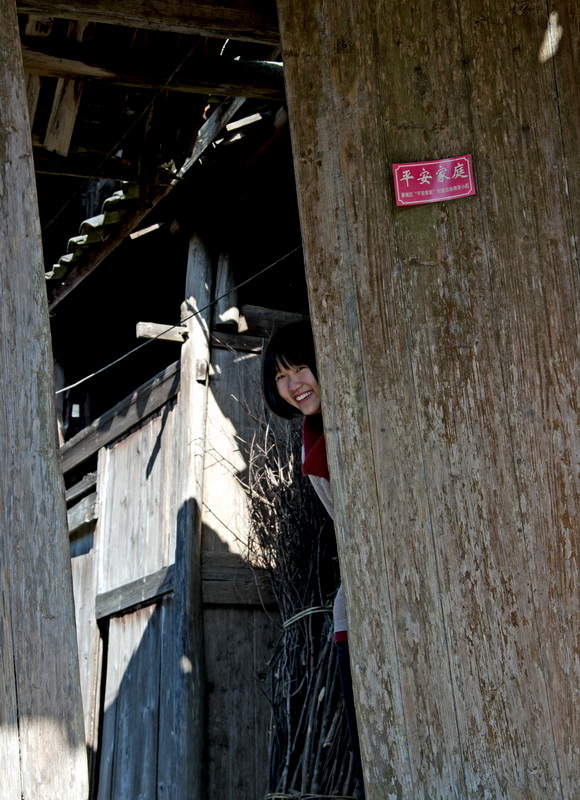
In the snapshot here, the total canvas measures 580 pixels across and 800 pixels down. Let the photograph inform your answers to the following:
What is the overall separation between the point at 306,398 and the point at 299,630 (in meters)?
1.44

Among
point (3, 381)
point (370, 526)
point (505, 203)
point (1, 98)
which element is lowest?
point (370, 526)

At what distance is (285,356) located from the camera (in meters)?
3.60

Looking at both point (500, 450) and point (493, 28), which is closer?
point (500, 450)

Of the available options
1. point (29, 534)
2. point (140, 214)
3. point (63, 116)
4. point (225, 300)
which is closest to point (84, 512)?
point (225, 300)

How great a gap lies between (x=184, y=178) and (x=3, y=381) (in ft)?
12.0

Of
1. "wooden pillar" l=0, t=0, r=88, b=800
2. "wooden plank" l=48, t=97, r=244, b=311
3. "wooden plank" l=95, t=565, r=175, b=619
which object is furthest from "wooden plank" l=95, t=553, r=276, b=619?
"wooden pillar" l=0, t=0, r=88, b=800

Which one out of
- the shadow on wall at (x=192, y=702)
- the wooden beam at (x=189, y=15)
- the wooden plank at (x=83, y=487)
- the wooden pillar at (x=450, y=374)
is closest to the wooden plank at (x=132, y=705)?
the shadow on wall at (x=192, y=702)

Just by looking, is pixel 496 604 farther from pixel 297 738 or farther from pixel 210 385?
pixel 210 385

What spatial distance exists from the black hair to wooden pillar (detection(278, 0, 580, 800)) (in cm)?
68

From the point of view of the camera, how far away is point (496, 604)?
8.88 feet

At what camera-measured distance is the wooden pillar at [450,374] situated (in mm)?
2650

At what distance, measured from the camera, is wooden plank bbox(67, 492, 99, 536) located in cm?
698

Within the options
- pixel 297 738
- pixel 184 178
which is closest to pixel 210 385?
pixel 184 178

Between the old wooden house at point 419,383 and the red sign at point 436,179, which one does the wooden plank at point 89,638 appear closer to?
the old wooden house at point 419,383
